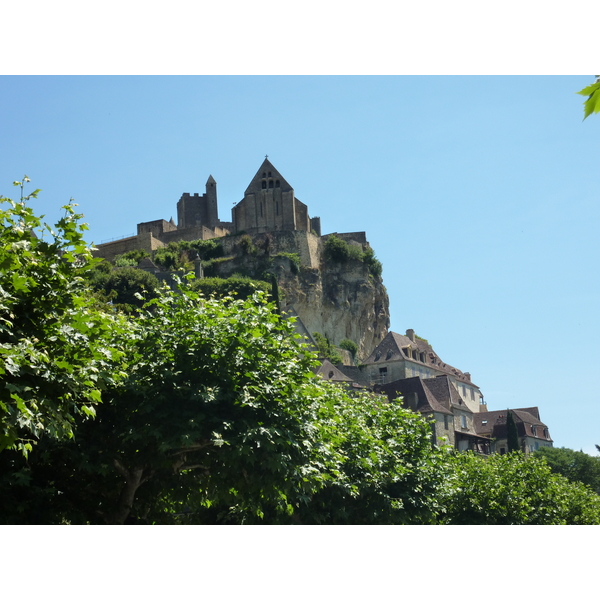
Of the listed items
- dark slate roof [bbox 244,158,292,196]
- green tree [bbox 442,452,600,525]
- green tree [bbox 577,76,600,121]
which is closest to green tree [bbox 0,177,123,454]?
green tree [bbox 577,76,600,121]

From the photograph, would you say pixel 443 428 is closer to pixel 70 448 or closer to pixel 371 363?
pixel 371 363

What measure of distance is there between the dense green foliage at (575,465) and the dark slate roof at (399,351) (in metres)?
13.6

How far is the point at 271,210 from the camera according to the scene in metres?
91.6

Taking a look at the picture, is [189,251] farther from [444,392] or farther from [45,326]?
[45,326]

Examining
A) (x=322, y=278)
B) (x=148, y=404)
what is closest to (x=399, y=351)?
(x=322, y=278)

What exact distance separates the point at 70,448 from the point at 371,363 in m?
64.4

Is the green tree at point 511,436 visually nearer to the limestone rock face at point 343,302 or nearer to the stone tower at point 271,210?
the limestone rock face at point 343,302

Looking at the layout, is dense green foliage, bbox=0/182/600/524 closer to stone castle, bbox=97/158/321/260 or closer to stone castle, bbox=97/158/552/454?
stone castle, bbox=97/158/552/454

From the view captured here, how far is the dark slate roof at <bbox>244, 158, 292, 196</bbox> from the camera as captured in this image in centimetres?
9338

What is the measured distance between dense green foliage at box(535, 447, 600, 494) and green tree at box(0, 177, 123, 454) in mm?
68142

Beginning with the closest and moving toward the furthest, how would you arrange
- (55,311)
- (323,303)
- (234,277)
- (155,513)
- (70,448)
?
(55,311) → (70,448) → (155,513) → (234,277) → (323,303)

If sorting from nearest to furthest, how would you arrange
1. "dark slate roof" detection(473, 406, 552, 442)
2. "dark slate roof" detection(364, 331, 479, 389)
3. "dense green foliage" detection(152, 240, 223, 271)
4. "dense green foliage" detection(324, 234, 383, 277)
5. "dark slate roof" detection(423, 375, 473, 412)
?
"dark slate roof" detection(423, 375, 473, 412)
"dark slate roof" detection(473, 406, 552, 442)
"dark slate roof" detection(364, 331, 479, 389)
"dense green foliage" detection(152, 240, 223, 271)
"dense green foliage" detection(324, 234, 383, 277)

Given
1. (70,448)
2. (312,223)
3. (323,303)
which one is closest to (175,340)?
(70,448)

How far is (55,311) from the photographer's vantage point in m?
11.3
